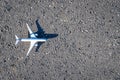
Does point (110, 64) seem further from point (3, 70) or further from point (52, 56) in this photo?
point (3, 70)

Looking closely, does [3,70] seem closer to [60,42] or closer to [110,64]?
[60,42]

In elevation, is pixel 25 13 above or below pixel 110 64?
above

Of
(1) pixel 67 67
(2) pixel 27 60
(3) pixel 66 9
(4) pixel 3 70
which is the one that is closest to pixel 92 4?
(3) pixel 66 9

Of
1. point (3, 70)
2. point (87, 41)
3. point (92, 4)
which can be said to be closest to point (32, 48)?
point (3, 70)

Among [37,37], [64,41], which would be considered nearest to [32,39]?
[37,37]

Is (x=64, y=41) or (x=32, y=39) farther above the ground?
(x=32, y=39)

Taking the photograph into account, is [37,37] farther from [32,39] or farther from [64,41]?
[64,41]

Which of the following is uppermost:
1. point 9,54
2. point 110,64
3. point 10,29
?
point 10,29

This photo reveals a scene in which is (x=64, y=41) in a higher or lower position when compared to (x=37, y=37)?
lower
